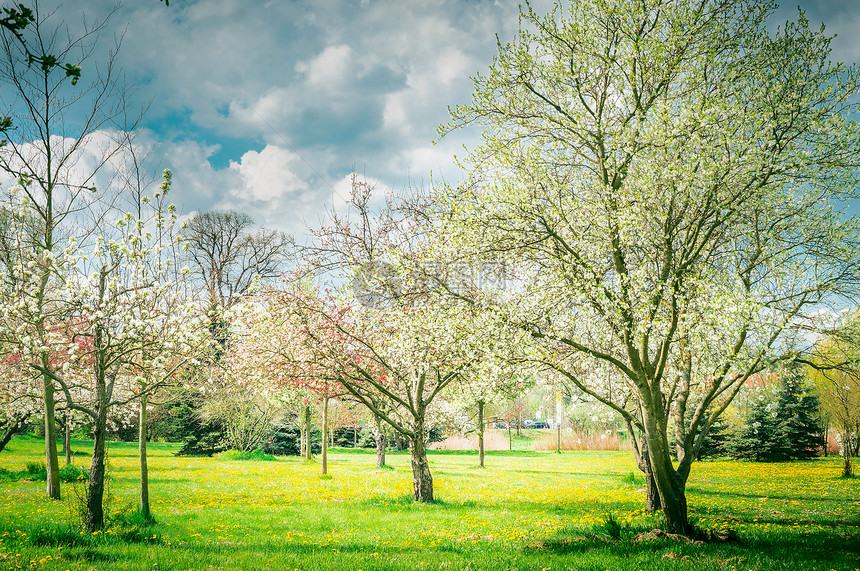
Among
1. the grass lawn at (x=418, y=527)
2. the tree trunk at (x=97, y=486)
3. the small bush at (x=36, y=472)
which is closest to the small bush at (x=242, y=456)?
the grass lawn at (x=418, y=527)

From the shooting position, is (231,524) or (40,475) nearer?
(231,524)


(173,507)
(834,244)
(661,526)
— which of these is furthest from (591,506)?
(173,507)

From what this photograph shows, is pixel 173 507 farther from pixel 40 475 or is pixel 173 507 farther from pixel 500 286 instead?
pixel 500 286

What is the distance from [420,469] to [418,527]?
3.16 metres

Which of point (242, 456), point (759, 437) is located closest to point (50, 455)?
point (242, 456)

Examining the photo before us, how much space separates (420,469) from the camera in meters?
13.5

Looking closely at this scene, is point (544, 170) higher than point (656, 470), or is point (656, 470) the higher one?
point (544, 170)

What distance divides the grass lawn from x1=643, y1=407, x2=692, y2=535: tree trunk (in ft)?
2.05

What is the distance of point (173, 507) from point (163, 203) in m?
7.70

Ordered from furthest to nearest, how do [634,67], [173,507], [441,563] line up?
[173,507] → [634,67] → [441,563]

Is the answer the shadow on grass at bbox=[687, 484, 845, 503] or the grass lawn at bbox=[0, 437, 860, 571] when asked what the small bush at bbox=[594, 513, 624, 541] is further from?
the shadow on grass at bbox=[687, 484, 845, 503]

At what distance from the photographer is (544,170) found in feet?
28.3

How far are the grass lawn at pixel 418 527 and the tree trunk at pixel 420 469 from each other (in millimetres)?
455

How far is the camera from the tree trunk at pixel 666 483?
849 centimetres
